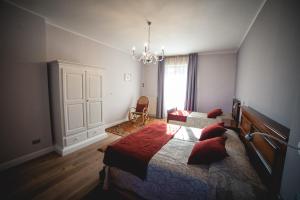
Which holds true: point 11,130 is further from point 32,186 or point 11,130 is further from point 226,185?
point 226,185

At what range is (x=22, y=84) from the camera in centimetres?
226

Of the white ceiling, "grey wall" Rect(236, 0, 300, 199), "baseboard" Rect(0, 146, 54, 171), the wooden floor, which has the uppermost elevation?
the white ceiling

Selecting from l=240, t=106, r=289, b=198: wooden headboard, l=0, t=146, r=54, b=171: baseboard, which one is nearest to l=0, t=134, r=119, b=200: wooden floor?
l=0, t=146, r=54, b=171: baseboard

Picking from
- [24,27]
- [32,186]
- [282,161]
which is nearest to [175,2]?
[282,161]

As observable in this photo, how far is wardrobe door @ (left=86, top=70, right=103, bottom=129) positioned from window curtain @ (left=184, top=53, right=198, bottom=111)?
3.18 meters

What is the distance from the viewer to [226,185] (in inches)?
44.2

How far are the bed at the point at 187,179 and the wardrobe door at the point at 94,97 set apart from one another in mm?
1701

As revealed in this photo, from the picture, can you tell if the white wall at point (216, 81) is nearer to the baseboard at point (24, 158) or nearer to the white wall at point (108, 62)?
the white wall at point (108, 62)

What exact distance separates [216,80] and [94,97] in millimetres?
4067

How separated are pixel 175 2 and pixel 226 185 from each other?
238 cm

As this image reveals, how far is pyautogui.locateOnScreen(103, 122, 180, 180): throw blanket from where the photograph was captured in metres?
1.50

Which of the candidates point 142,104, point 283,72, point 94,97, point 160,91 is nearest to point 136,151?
point 283,72

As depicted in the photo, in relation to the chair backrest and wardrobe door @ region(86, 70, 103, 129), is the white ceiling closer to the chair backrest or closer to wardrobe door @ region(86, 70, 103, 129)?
wardrobe door @ region(86, 70, 103, 129)

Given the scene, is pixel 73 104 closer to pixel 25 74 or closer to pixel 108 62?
pixel 25 74
